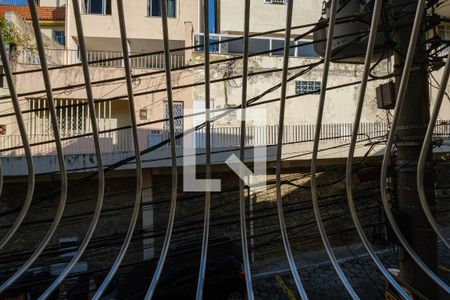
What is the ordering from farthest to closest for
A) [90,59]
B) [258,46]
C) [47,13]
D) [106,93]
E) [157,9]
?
[47,13]
[157,9]
[258,46]
[90,59]
[106,93]

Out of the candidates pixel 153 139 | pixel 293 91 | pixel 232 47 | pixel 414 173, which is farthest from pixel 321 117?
pixel 232 47

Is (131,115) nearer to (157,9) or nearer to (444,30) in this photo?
(157,9)

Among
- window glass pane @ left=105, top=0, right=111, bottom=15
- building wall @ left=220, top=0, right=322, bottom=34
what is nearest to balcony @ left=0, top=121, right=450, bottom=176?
building wall @ left=220, top=0, right=322, bottom=34

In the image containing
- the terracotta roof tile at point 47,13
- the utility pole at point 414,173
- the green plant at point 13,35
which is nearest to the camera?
Answer: the utility pole at point 414,173

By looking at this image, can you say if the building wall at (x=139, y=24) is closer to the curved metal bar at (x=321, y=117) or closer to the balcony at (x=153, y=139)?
the balcony at (x=153, y=139)

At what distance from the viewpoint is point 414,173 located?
217 centimetres

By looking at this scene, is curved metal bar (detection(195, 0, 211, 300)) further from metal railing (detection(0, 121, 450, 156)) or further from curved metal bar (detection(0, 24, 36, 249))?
metal railing (detection(0, 121, 450, 156))

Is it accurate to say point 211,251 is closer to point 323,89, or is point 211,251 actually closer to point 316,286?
point 316,286

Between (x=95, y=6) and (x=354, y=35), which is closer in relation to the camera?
(x=354, y=35)

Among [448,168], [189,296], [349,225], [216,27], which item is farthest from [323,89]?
[216,27]

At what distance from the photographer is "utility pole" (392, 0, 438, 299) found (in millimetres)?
2150

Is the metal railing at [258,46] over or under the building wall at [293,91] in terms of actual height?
over

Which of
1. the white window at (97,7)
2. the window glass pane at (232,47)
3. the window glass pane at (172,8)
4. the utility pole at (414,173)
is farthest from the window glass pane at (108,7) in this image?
the utility pole at (414,173)

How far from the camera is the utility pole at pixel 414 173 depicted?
2.15 metres
